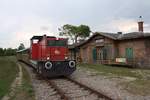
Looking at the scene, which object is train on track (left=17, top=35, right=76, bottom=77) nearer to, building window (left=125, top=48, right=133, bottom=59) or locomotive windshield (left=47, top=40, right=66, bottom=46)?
locomotive windshield (left=47, top=40, right=66, bottom=46)

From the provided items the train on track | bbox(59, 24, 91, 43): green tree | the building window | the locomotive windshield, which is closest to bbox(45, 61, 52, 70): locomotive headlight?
the train on track

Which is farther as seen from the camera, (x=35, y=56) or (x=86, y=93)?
(x=35, y=56)

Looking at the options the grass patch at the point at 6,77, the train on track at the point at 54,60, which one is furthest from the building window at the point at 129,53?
the grass patch at the point at 6,77

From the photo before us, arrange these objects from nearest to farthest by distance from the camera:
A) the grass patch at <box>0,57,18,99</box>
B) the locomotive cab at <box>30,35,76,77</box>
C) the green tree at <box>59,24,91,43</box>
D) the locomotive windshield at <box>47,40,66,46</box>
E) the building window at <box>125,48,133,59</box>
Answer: the grass patch at <box>0,57,18,99</box>, the locomotive cab at <box>30,35,76,77</box>, the locomotive windshield at <box>47,40,66,46</box>, the building window at <box>125,48,133,59</box>, the green tree at <box>59,24,91,43</box>

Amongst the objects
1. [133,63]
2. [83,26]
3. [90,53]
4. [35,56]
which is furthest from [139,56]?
[83,26]

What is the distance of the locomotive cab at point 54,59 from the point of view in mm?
13617

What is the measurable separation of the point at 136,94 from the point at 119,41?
17.6 metres

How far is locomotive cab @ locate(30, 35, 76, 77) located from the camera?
1362cm

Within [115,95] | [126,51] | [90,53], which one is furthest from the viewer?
[90,53]

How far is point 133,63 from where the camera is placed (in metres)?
22.9

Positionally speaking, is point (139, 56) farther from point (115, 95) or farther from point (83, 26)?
point (83, 26)

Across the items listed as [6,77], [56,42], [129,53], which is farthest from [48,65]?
[129,53]

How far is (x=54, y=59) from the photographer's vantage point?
14625mm

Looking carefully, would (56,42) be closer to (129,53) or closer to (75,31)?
(129,53)
